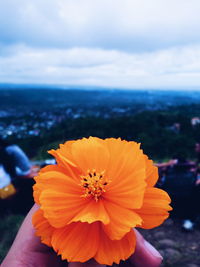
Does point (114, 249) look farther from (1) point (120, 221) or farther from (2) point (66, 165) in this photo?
(2) point (66, 165)

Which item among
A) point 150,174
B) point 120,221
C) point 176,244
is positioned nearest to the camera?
point 120,221

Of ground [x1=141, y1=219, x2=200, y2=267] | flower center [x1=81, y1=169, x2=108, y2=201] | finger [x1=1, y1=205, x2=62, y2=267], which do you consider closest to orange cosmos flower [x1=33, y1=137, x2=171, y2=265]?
flower center [x1=81, y1=169, x2=108, y2=201]

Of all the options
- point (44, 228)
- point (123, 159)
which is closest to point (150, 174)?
point (123, 159)

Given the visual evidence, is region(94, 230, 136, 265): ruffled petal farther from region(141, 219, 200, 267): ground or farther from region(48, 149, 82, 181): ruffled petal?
region(141, 219, 200, 267): ground

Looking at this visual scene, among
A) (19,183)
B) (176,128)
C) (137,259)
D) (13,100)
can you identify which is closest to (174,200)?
(19,183)

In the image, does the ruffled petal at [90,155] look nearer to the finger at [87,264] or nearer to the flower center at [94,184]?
the flower center at [94,184]

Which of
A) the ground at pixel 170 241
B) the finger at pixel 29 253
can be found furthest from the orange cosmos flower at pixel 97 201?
the ground at pixel 170 241
